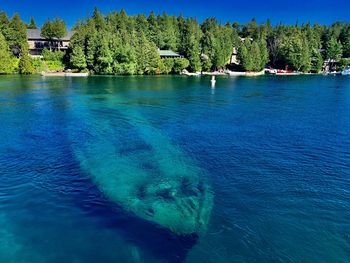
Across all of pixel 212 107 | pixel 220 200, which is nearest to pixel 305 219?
pixel 220 200

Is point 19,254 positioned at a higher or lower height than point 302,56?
lower

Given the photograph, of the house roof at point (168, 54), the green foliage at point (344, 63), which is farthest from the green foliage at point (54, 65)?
the green foliage at point (344, 63)

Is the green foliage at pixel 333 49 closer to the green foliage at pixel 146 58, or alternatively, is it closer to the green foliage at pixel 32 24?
the green foliage at pixel 146 58

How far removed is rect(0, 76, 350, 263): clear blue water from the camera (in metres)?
12.8

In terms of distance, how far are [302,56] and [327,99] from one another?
94.7m

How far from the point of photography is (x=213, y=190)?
1791cm

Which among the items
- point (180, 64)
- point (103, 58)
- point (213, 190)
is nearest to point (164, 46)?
point (180, 64)

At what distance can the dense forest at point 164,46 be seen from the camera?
10969 centimetres

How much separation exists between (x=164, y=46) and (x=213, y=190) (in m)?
132

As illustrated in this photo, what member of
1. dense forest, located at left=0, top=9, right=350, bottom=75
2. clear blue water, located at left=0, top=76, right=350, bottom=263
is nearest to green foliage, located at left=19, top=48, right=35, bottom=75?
dense forest, located at left=0, top=9, right=350, bottom=75

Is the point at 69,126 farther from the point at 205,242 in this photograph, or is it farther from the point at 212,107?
the point at 205,242

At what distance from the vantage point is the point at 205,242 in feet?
42.9

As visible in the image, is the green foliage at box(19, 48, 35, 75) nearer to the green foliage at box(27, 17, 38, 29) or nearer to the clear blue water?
the green foliage at box(27, 17, 38, 29)

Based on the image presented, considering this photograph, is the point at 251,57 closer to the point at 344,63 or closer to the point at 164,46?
the point at 164,46
